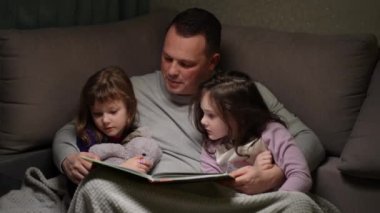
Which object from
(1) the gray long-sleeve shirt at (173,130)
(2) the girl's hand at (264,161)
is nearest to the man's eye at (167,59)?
(1) the gray long-sleeve shirt at (173,130)

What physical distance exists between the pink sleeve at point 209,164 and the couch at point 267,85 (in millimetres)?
326

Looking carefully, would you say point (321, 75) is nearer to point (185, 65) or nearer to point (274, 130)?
point (274, 130)

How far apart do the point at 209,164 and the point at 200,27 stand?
0.47 meters

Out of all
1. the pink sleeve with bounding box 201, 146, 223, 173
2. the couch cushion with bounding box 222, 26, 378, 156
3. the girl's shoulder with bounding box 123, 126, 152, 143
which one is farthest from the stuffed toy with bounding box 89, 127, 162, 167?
the couch cushion with bounding box 222, 26, 378, 156

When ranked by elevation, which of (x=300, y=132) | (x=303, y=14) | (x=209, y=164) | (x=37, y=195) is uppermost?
(x=303, y=14)

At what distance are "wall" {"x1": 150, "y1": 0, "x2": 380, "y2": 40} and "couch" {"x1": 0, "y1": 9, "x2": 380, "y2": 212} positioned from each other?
10.5 inches

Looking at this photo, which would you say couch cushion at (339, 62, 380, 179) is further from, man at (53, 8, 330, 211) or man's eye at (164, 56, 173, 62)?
man's eye at (164, 56, 173, 62)

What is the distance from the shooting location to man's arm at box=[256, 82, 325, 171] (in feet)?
5.91

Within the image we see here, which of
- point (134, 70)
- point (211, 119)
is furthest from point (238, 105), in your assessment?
point (134, 70)

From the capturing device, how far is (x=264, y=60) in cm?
205

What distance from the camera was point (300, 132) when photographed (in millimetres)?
1866

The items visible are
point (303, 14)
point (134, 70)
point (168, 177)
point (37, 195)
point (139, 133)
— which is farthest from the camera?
point (303, 14)

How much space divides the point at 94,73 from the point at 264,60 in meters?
0.60

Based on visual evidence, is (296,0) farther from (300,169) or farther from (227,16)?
(300,169)
